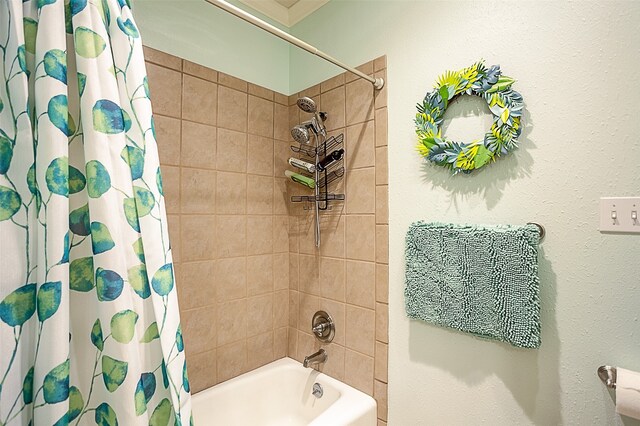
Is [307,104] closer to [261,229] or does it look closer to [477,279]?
[261,229]

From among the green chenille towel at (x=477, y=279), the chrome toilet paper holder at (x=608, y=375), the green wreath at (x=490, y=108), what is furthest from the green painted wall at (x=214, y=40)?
the chrome toilet paper holder at (x=608, y=375)

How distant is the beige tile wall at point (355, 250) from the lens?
1.40m

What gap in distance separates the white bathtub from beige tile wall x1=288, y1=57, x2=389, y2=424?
2.8 inches

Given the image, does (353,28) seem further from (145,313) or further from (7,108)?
(145,313)

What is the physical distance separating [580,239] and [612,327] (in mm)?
257

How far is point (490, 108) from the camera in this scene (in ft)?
3.43

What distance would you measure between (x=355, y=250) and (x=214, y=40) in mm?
1294

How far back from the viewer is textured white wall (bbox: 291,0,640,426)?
858mm

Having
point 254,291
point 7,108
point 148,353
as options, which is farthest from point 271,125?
point 148,353

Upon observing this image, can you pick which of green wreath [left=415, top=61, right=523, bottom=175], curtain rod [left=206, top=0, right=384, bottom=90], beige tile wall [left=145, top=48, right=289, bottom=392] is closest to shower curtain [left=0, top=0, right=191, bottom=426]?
curtain rod [left=206, top=0, right=384, bottom=90]

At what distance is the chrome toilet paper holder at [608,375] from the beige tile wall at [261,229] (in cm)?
72

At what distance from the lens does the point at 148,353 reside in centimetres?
Answer: 75

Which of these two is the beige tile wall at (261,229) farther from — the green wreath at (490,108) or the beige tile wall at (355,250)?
the green wreath at (490,108)

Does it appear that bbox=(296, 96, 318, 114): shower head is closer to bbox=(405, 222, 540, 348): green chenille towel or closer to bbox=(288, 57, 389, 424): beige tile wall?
bbox=(288, 57, 389, 424): beige tile wall
